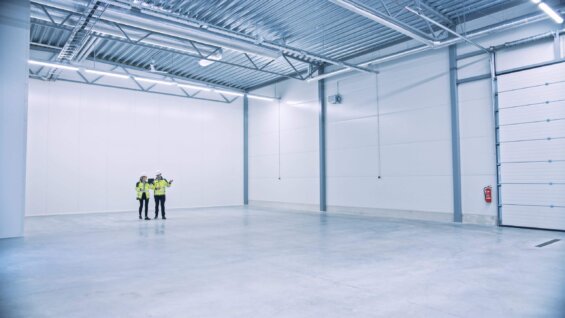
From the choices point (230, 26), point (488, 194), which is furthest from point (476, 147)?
point (230, 26)

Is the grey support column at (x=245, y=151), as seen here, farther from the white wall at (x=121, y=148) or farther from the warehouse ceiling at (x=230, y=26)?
the warehouse ceiling at (x=230, y=26)

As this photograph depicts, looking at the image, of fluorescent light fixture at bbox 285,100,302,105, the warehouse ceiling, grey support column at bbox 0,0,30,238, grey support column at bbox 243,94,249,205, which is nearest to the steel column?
the warehouse ceiling

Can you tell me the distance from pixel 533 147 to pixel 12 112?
14326mm

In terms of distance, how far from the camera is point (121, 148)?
58.4 ft

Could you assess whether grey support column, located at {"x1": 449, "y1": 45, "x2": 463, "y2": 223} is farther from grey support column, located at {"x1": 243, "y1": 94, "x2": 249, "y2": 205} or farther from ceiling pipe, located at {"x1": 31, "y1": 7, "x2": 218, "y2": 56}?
grey support column, located at {"x1": 243, "y1": 94, "x2": 249, "y2": 205}

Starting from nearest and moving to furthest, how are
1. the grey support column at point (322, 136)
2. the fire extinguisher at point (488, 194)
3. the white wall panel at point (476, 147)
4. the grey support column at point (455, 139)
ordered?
the fire extinguisher at point (488, 194) → the white wall panel at point (476, 147) → the grey support column at point (455, 139) → the grey support column at point (322, 136)

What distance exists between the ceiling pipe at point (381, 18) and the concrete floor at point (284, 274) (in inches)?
220

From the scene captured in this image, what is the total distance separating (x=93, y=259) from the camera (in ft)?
23.3

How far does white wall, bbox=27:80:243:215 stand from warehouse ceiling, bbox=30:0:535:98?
181 cm

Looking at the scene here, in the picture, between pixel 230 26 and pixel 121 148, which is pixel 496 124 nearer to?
pixel 230 26

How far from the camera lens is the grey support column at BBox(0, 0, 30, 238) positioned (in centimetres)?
922

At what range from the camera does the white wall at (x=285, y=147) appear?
1794 centimetres

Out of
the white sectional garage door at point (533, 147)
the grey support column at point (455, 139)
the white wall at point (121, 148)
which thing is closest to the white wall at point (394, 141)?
the grey support column at point (455, 139)

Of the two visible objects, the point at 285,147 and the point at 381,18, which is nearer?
the point at 381,18
